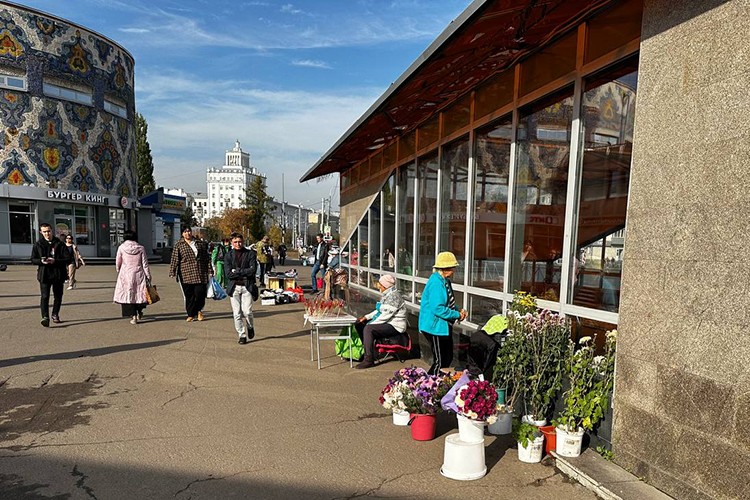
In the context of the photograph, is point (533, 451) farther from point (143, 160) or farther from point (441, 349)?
point (143, 160)

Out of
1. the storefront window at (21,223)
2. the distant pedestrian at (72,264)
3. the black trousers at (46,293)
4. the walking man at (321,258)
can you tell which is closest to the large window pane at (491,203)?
A: the black trousers at (46,293)

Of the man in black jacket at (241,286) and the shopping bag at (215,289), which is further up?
the man in black jacket at (241,286)

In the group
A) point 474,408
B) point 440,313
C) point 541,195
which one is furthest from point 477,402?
point 541,195

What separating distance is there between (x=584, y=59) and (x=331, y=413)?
166 inches

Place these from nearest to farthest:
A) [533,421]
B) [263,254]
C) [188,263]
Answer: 1. [533,421]
2. [188,263]
3. [263,254]

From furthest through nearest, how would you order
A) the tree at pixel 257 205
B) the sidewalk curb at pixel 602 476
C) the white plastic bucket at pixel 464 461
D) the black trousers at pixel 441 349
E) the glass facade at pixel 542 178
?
1. the tree at pixel 257 205
2. the black trousers at pixel 441 349
3. the glass facade at pixel 542 178
4. the white plastic bucket at pixel 464 461
5. the sidewalk curb at pixel 602 476

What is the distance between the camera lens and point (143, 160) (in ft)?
185

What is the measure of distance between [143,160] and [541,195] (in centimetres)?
5911

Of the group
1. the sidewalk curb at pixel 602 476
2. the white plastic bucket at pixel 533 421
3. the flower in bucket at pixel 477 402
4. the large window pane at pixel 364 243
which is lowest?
the sidewalk curb at pixel 602 476

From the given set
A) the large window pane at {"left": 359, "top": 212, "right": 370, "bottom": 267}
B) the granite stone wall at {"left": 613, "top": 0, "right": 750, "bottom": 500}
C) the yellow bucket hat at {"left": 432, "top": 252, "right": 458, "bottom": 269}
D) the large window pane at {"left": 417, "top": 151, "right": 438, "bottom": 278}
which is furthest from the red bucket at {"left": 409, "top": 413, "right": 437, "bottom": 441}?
the large window pane at {"left": 359, "top": 212, "right": 370, "bottom": 267}

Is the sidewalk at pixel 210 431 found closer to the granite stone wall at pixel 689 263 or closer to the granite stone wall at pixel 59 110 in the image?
the granite stone wall at pixel 689 263

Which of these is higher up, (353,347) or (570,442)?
(570,442)

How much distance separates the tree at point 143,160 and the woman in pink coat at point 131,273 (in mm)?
51919

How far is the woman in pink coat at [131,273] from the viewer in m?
9.12
